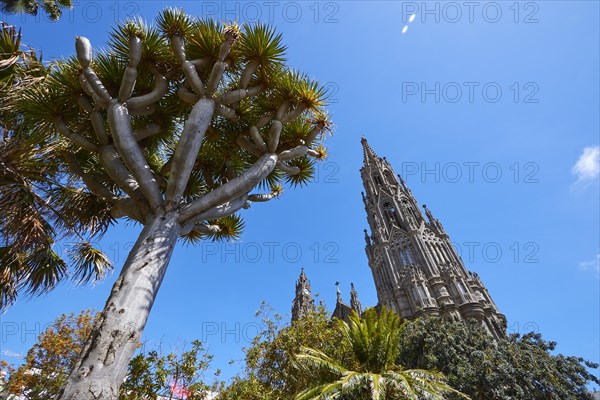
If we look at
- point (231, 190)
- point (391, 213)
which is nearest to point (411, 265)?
point (391, 213)

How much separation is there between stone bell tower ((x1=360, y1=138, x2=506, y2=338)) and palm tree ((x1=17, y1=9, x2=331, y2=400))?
28589 mm

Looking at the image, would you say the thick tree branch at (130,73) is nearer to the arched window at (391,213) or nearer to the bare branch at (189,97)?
the bare branch at (189,97)

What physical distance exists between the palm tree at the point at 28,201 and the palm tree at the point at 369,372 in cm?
643

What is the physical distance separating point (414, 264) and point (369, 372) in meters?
29.6

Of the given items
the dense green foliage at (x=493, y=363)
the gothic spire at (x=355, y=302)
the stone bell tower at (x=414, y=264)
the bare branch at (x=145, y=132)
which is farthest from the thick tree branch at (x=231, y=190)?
the gothic spire at (x=355, y=302)

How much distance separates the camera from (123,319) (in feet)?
10.8

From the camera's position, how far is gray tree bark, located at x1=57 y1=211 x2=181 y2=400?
2.86 meters

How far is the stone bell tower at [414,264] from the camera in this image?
3156cm

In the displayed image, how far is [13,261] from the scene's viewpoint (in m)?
5.96

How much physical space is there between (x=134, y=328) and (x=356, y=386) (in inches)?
287

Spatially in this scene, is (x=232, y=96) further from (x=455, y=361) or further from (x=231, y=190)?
(x=455, y=361)

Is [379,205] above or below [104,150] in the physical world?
above

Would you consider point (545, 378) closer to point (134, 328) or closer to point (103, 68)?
point (134, 328)

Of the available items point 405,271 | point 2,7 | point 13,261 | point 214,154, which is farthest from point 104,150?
point 405,271
